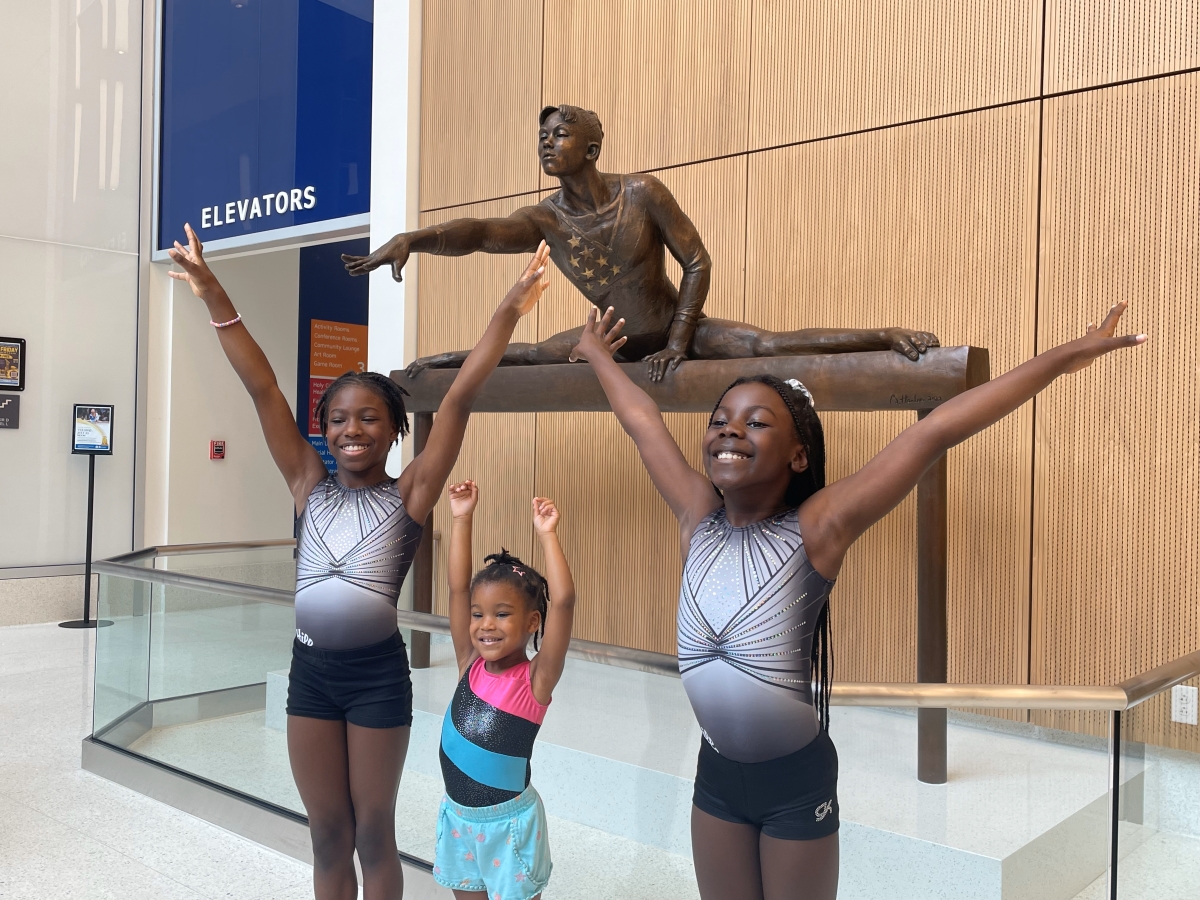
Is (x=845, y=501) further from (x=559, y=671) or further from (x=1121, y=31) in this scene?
(x=1121, y=31)

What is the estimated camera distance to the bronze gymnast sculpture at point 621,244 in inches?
147

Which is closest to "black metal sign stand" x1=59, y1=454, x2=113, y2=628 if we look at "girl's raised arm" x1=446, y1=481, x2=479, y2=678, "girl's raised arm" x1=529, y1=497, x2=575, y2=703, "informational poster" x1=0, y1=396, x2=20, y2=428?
"informational poster" x1=0, y1=396, x2=20, y2=428

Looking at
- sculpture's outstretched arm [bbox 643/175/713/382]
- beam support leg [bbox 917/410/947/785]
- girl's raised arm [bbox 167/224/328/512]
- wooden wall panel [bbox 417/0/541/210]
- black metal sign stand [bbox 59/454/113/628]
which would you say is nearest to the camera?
girl's raised arm [bbox 167/224/328/512]

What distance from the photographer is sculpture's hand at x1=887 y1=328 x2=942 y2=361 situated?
330cm

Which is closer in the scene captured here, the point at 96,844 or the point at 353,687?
the point at 353,687

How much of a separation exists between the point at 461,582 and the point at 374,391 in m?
0.46

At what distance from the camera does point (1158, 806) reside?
2061 mm

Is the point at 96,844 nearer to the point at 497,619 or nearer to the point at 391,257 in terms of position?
the point at 391,257

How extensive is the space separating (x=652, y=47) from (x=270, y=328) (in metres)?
4.96

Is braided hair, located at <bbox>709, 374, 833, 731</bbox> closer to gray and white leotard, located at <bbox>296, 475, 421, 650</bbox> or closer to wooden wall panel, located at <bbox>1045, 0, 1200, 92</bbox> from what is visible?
gray and white leotard, located at <bbox>296, 475, 421, 650</bbox>

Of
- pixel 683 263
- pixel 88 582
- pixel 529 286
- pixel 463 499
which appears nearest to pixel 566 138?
pixel 683 263

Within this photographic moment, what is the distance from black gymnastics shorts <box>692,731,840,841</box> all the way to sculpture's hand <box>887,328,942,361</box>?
74.1 inches

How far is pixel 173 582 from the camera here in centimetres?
424

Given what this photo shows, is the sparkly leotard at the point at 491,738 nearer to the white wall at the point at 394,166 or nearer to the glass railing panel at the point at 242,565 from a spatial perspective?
the glass railing panel at the point at 242,565
